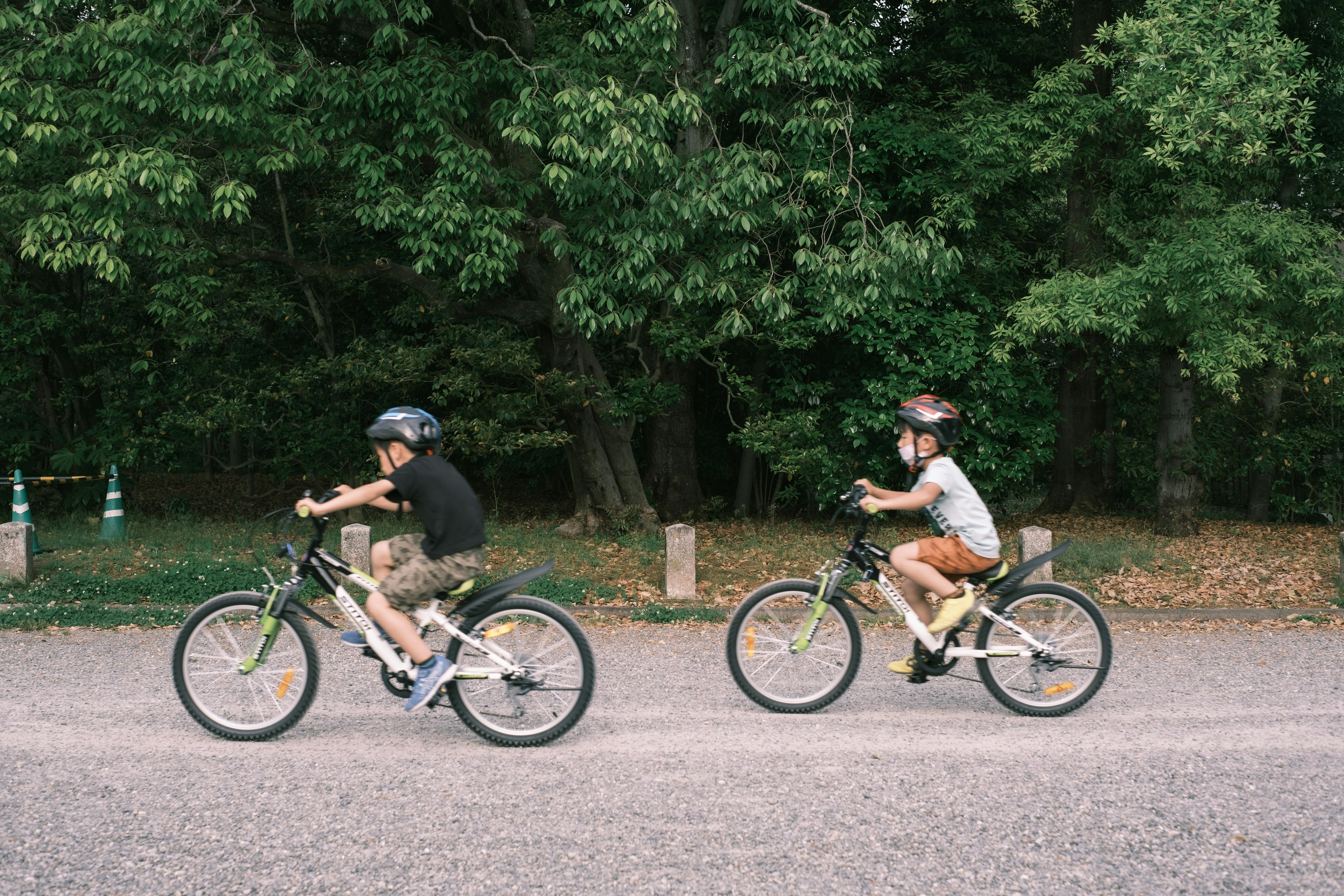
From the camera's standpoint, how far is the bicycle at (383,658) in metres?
4.84

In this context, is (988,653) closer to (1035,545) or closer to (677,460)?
(1035,545)

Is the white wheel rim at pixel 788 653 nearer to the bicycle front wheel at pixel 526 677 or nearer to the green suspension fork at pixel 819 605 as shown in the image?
the green suspension fork at pixel 819 605

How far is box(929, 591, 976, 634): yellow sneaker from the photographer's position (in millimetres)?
5266

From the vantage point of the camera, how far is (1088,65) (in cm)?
1173

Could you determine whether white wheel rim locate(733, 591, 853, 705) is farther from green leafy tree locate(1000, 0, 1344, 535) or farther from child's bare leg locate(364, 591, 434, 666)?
green leafy tree locate(1000, 0, 1344, 535)

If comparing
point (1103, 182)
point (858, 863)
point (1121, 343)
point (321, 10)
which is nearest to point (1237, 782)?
point (858, 863)

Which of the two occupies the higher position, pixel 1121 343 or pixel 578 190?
pixel 578 190

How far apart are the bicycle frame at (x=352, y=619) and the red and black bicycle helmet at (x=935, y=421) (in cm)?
239

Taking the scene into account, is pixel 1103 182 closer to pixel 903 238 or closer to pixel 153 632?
pixel 903 238

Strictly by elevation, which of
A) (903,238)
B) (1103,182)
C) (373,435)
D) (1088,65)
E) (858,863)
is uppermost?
(1088,65)

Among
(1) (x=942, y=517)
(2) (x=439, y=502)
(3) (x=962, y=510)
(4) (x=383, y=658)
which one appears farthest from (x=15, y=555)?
(3) (x=962, y=510)

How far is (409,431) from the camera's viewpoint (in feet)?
15.9

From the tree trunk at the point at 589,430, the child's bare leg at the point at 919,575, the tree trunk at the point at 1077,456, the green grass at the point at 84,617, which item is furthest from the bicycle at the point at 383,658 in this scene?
the tree trunk at the point at 1077,456

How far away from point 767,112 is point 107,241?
6631 millimetres
